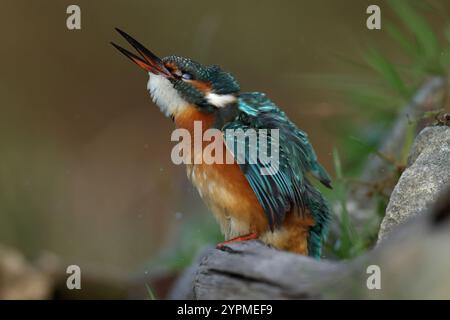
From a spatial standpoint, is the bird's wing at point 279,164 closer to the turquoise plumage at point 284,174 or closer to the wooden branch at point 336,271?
the turquoise plumage at point 284,174

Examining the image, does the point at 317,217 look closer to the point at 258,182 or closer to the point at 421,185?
the point at 258,182

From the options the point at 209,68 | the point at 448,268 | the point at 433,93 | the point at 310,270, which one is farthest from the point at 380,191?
the point at 448,268

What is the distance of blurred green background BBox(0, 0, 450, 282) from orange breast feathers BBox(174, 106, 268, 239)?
168 centimetres

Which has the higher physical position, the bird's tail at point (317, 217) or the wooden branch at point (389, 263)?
the bird's tail at point (317, 217)

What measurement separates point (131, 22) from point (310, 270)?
544cm

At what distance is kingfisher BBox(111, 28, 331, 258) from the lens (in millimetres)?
2590

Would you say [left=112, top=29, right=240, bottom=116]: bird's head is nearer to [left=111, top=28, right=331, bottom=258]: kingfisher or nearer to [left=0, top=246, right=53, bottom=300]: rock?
[left=111, top=28, right=331, bottom=258]: kingfisher

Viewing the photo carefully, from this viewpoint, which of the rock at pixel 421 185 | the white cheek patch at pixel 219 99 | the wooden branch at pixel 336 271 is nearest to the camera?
the wooden branch at pixel 336 271

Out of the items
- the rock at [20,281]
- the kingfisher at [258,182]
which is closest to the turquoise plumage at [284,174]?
the kingfisher at [258,182]

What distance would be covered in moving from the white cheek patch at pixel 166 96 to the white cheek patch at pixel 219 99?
85mm

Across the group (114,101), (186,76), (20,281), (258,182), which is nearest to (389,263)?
(258,182)

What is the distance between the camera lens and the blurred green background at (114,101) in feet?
15.6

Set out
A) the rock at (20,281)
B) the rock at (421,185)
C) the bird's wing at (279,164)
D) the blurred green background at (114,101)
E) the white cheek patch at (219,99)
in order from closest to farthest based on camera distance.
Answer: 1. the rock at (421,185)
2. the bird's wing at (279,164)
3. the white cheek patch at (219,99)
4. the rock at (20,281)
5. the blurred green background at (114,101)
